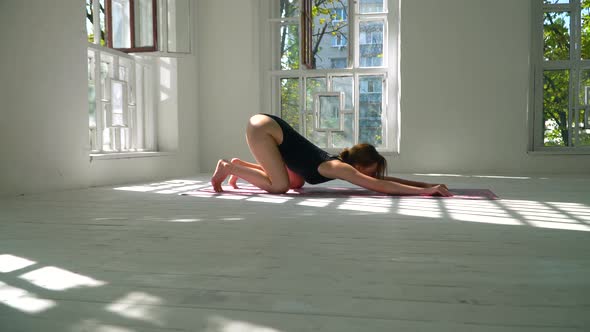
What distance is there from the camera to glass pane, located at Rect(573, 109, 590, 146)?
232 inches

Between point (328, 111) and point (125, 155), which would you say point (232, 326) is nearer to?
point (125, 155)

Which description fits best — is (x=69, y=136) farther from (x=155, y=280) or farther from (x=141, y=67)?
(x=155, y=280)

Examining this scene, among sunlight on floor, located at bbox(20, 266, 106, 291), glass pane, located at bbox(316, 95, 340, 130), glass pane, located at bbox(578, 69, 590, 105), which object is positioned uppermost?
glass pane, located at bbox(578, 69, 590, 105)

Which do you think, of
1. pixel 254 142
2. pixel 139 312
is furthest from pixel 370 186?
pixel 139 312

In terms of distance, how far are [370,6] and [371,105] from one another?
124 centimetres

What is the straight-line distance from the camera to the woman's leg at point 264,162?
3.63 m

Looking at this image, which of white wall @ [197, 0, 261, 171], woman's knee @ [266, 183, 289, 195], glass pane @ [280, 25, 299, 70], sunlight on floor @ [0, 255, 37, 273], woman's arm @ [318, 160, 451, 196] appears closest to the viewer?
sunlight on floor @ [0, 255, 37, 273]

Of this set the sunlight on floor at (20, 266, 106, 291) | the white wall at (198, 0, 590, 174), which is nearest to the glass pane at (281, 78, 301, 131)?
the white wall at (198, 0, 590, 174)

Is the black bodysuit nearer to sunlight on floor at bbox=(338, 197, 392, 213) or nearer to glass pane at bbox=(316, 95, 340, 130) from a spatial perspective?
sunlight on floor at bbox=(338, 197, 392, 213)

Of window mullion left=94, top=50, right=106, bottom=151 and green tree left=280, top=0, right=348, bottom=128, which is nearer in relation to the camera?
window mullion left=94, top=50, right=106, bottom=151

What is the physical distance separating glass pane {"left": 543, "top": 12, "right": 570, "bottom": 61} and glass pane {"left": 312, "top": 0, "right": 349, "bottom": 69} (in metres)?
2.40

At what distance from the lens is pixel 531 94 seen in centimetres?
596

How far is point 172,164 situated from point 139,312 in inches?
192

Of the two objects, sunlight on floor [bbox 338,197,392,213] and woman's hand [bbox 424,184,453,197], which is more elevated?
woman's hand [bbox 424,184,453,197]
